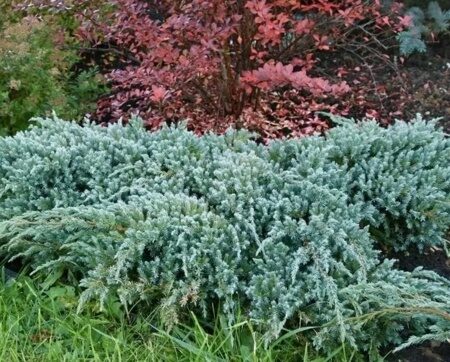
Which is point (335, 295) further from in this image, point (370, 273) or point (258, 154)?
point (258, 154)

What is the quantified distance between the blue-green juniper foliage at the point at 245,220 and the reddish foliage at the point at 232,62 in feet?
1.53

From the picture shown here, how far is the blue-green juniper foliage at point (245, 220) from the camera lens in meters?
2.48

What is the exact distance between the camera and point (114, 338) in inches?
99.1

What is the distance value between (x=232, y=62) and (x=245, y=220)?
163 centimetres

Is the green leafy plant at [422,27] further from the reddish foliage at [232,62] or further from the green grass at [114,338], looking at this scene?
the green grass at [114,338]

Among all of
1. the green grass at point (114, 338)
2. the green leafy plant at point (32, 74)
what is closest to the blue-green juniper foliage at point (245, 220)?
the green grass at point (114, 338)

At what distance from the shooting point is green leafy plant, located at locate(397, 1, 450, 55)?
4.47 meters

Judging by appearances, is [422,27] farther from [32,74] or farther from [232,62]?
[32,74]

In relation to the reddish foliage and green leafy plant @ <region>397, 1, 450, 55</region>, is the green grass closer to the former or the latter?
the reddish foliage

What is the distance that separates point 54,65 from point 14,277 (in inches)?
62.1

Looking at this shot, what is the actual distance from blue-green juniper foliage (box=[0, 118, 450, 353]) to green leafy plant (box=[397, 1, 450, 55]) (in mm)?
1441

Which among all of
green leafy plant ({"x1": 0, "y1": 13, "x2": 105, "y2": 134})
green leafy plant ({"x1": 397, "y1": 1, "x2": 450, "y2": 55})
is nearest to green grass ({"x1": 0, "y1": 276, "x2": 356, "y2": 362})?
green leafy plant ({"x1": 0, "y1": 13, "x2": 105, "y2": 134})

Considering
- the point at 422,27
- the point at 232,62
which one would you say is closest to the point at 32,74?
the point at 232,62

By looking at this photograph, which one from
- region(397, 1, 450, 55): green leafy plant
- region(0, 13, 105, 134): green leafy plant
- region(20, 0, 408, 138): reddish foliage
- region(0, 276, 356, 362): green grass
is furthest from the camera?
region(397, 1, 450, 55): green leafy plant
